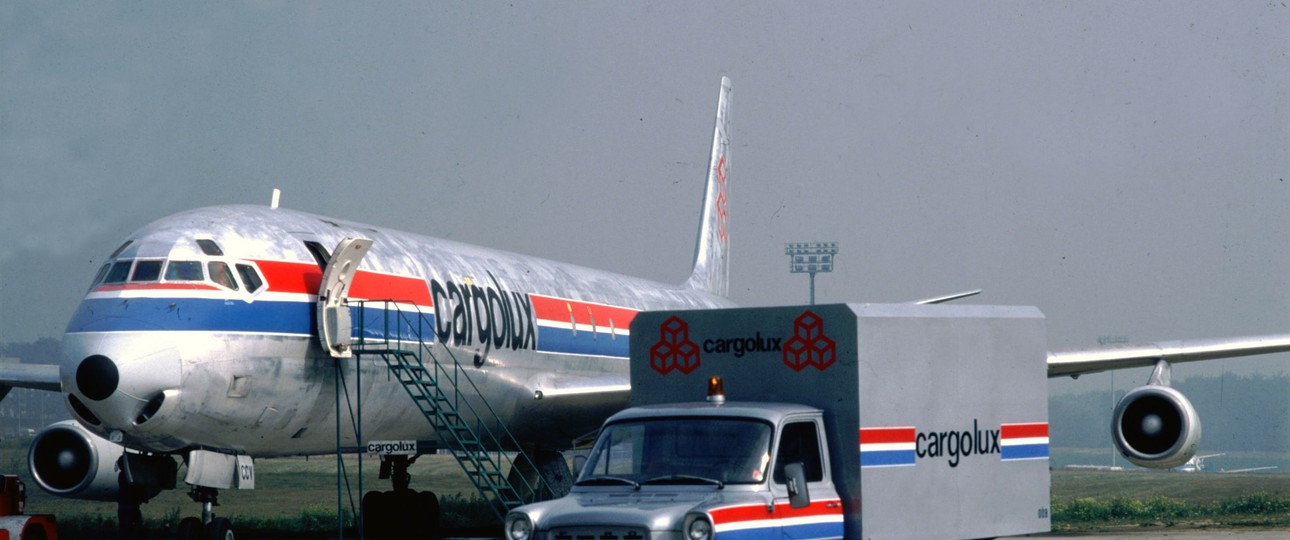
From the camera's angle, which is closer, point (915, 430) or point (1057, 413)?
point (915, 430)

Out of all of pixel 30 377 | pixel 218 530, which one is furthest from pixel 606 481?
pixel 30 377

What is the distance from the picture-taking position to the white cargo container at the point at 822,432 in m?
12.1

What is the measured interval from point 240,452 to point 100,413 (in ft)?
8.76

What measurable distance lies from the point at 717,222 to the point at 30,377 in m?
20.1

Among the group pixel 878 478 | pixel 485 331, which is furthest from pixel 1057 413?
pixel 878 478

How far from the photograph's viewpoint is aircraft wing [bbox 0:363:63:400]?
23656mm

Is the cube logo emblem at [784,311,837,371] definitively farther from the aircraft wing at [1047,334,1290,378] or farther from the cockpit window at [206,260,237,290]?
the aircraft wing at [1047,334,1290,378]

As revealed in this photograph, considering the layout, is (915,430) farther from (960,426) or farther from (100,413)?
(100,413)

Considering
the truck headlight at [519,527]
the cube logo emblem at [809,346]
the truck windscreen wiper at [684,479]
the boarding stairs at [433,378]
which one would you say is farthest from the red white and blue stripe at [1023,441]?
the boarding stairs at [433,378]

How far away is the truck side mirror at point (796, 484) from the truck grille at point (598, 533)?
1.39 m

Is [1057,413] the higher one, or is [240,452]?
[240,452]

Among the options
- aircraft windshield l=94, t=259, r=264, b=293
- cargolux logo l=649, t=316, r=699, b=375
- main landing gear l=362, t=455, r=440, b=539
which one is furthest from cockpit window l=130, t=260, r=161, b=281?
main landing gear l=362, t=455, r=440, b=539

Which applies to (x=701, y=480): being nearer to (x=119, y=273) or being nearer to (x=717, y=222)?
(x=119, y=273)

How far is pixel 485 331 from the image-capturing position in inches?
906
